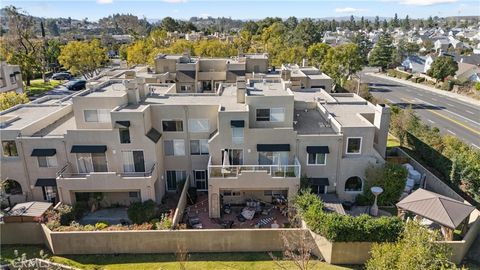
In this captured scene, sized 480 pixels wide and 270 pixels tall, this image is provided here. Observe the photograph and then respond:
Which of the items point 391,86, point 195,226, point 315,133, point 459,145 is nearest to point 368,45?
point 391,86

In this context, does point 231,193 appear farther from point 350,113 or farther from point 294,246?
point 350,113

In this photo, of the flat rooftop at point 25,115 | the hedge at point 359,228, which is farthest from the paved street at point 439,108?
the flat rooftop at point 25,115

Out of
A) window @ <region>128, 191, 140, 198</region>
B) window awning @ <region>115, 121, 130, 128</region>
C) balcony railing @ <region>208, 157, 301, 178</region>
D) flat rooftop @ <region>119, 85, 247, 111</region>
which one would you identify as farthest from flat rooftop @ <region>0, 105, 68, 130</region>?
balcony railing @ <region>208, 157, 301, 178</region>

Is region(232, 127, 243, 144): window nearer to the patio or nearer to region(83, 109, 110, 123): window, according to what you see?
the patio

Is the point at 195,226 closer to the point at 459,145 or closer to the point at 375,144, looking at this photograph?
the point at 375,144

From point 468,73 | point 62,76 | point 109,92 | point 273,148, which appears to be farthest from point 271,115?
point 468,73
